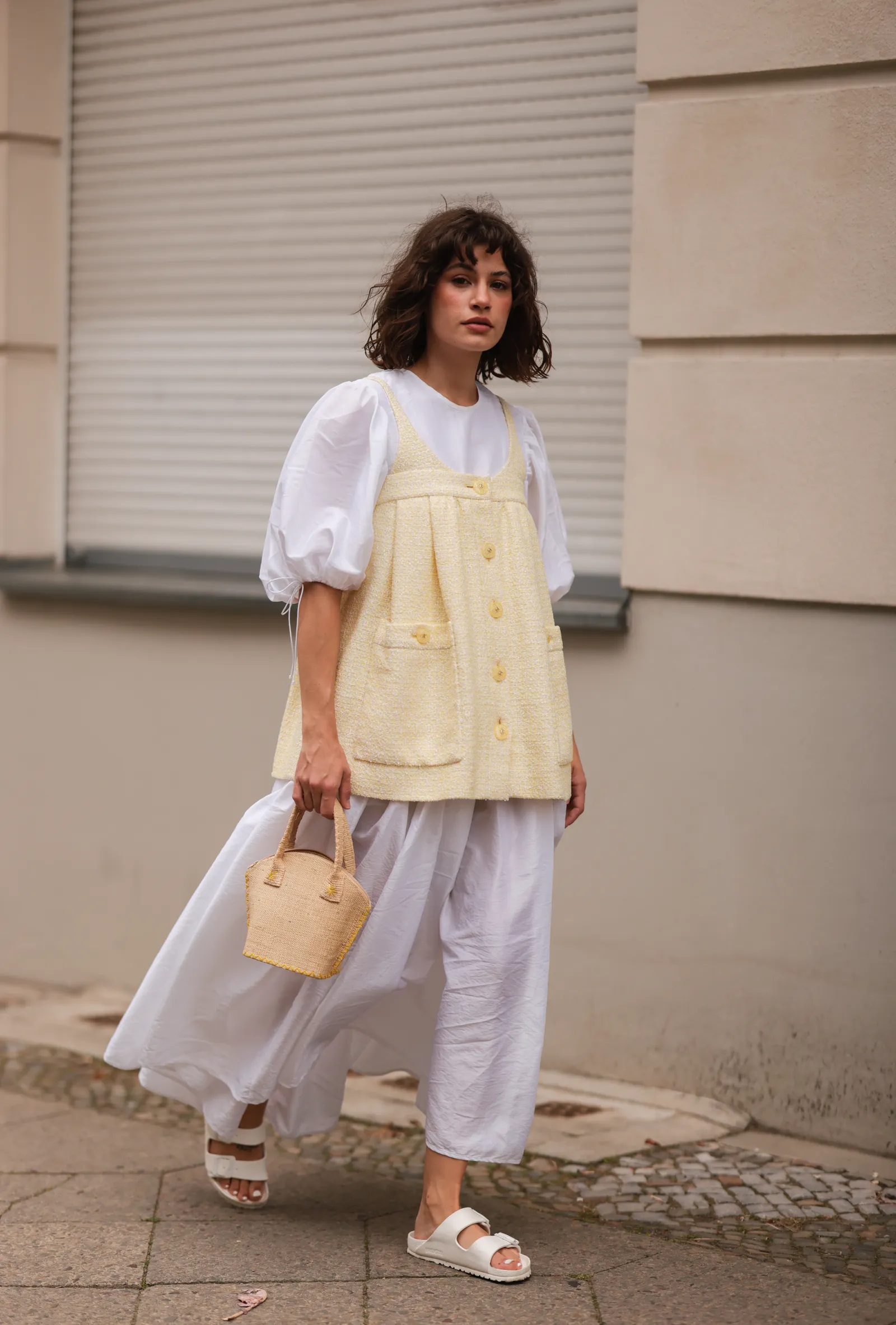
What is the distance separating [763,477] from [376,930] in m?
1.61

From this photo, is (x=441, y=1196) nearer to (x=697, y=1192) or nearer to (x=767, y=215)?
(x=697, y=1192)

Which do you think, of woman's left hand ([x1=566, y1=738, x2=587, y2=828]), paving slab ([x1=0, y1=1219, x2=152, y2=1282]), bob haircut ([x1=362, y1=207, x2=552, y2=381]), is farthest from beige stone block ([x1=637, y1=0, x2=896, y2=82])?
paving slab ([x1=0, y1=1219, x2=152, y2=1282])

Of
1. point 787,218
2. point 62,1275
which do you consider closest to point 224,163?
point 787,218

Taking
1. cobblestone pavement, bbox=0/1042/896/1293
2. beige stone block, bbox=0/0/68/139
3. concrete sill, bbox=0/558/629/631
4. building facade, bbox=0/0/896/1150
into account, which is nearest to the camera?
cobblestone pavement, bbox=0/1042/896/1293

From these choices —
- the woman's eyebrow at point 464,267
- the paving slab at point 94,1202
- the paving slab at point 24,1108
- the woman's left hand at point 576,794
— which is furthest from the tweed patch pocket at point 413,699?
the paving slab at point 24,1108

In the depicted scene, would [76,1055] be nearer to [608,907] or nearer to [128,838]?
[128,838]

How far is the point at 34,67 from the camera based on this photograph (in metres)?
5.48

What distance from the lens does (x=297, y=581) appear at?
316cm

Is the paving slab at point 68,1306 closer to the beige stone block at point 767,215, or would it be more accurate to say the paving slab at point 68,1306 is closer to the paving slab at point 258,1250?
the paving slab at point 258,1250

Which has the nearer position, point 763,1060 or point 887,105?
point 887,105

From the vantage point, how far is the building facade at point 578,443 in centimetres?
401

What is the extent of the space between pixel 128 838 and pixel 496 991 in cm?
240

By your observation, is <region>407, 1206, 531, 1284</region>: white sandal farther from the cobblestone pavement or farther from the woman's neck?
the woman's neck

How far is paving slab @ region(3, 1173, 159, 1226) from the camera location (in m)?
3.48
